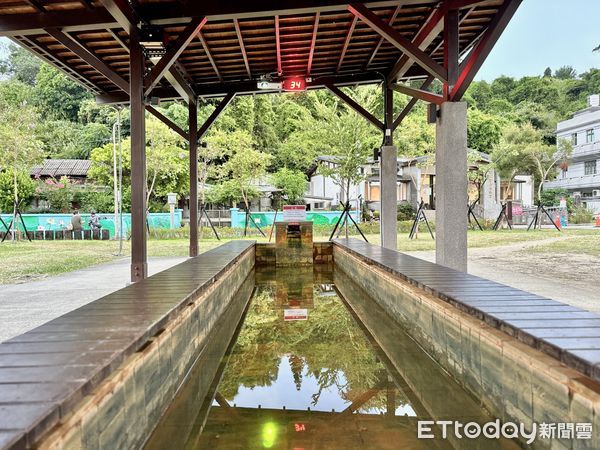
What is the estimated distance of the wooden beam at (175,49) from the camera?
528cm

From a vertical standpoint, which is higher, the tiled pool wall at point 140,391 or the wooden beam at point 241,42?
the wooden beam at point 241,42

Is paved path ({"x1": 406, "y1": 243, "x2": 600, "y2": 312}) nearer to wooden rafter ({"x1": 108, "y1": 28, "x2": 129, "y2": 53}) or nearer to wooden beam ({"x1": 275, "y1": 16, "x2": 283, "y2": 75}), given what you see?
wooden beam ({"x1": 275, "y1": 16, "x2": 283, "y2": 75})

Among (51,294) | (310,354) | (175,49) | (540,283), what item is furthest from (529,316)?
(51,294)

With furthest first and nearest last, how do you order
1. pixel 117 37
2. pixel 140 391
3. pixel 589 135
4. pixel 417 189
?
pixel 589 135, pixel 417 189, pixel 117 37, pixel 140 391

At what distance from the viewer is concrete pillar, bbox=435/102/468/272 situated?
5.62 m

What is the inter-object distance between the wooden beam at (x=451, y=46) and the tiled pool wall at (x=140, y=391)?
378 centimetres

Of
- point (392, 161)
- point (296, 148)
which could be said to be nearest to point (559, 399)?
point (392, 161)

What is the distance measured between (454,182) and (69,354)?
4758 mm

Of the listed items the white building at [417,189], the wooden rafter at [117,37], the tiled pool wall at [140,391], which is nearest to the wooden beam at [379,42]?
the wooden rafter at [117,37]

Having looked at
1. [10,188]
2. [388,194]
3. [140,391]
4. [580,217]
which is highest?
[10,188]

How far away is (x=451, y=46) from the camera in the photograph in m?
5.52

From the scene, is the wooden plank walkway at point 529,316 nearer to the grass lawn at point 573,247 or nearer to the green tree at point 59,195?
the grass lawn at point 573,247

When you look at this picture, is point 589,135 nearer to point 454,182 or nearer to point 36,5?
point 454,182

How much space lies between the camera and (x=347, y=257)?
818 cm
